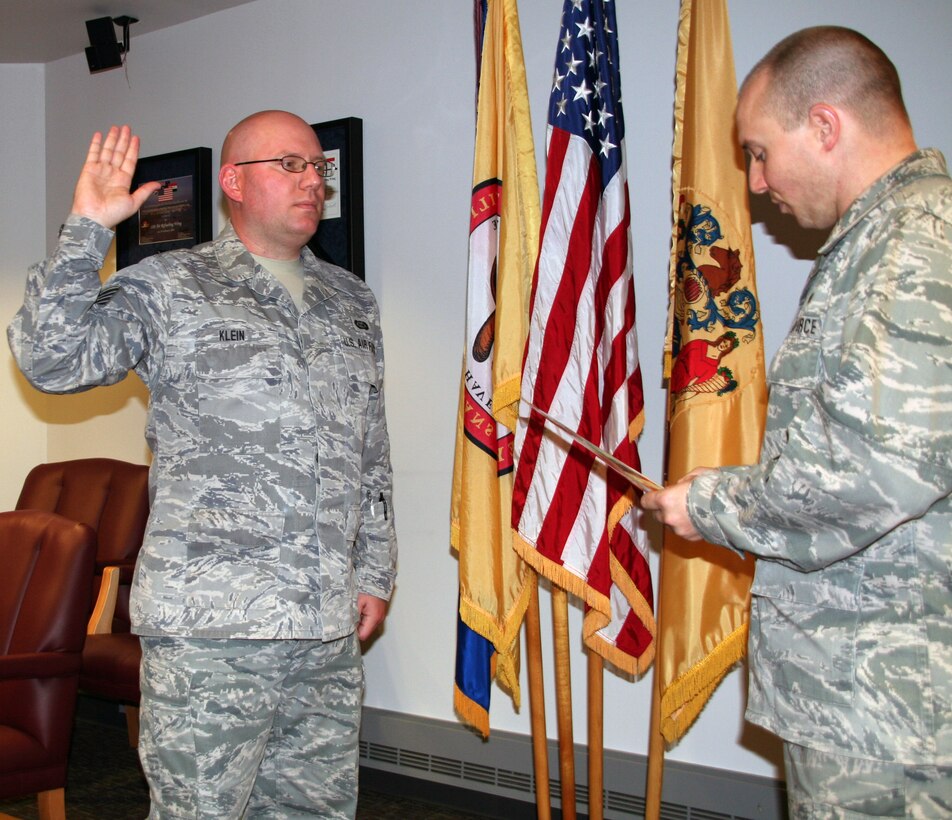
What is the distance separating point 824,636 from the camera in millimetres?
1475

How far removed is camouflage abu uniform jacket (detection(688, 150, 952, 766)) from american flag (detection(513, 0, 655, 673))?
99cm

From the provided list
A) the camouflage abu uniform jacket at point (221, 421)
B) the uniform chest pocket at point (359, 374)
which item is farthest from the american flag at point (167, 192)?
the uniform chest pocket at point (359, 374)

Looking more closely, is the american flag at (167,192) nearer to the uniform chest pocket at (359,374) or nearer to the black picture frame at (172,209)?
the black picture frame at (172,209)

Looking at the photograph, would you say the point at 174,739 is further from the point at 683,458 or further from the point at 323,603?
Answer: the point at 683,458

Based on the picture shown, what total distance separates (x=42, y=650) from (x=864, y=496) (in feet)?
7.15

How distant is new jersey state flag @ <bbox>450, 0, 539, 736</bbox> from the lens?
268 cm

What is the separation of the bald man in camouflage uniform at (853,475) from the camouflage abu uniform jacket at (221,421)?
0.85 m

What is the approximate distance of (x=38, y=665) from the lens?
2.58 metres

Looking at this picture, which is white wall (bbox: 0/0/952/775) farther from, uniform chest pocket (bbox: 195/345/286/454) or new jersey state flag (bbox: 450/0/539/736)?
uniform chest pocket (bbox: 195/345/286/454)

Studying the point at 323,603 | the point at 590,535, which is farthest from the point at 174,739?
the point at 590,535

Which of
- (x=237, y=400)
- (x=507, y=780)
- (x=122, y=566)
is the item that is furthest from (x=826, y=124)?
(x=122, y=566)

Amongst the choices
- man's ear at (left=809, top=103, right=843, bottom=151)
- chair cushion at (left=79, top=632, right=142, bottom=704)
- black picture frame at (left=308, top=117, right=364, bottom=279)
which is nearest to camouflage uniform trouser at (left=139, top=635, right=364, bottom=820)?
chair cushion at (left=79, top=632, right=142, bottom=704)

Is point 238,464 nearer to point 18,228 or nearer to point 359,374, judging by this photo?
point 359,374

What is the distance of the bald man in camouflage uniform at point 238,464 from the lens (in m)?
1.97
